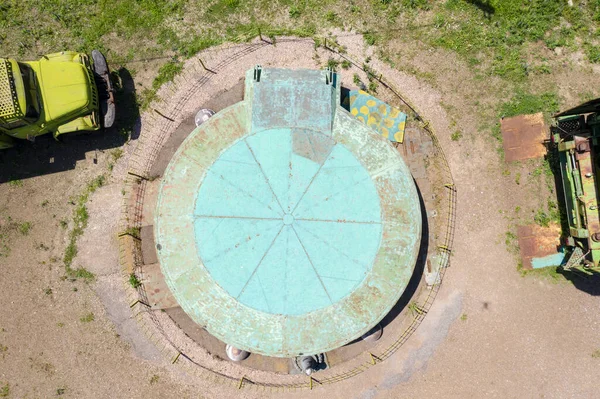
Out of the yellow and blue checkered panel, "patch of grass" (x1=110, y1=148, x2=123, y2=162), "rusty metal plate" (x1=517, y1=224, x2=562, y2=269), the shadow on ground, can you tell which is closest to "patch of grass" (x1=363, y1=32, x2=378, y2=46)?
the yellow and blue checkered panel

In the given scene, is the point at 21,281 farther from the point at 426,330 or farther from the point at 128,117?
the point at 426,330

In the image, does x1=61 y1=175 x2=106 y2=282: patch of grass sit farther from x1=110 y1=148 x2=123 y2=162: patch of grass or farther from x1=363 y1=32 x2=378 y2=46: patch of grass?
x1=363 y1=32 x2=378 y2=46: patch of grass

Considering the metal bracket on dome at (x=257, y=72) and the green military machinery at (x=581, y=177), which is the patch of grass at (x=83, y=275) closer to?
the metal bracket on dome at (x=257, y=72)

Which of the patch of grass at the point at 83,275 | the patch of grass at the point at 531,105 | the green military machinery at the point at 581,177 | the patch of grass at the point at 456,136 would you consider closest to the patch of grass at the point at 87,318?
the patch of grass at the point at 83,275

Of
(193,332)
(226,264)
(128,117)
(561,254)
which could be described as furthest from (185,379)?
(561,254)

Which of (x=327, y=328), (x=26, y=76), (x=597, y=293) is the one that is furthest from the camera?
(x=597, y=293)

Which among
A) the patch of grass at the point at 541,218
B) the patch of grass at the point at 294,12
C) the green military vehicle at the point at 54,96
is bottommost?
the patch of grass at the point at 541,218
